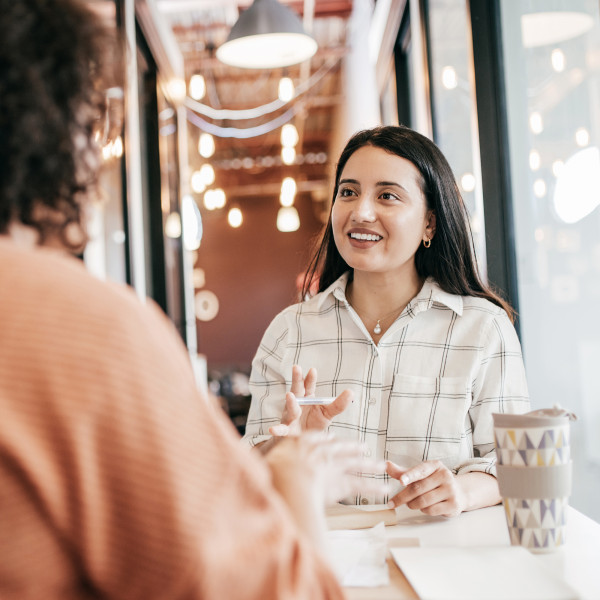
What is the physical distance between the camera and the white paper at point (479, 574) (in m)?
0.90

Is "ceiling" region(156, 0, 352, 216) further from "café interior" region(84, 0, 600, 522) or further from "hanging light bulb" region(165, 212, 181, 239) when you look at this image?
"hanging light bulb" region(165, 212, 181, 239)

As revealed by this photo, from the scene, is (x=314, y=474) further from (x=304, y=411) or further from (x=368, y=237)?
(x=368, y=237)

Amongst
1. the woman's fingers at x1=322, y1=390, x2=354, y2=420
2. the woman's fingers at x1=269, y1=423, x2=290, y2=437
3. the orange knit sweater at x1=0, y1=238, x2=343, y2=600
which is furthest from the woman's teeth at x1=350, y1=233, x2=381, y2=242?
the orange knit sweater at x1=0, y1=238, x2=343, y2=600

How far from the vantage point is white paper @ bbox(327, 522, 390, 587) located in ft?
3.24

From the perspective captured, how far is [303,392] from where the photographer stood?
157 cm

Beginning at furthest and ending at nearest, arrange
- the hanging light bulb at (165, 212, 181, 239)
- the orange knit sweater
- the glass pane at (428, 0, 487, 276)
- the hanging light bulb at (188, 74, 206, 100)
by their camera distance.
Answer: the hanging light bulb at (165, 212, 181, 239), the hanging light bulb at (188, 74, 206, 100), the glass pane at (428, 0, 487, 276), the orange knit sweater

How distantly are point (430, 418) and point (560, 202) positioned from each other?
2.47 feet

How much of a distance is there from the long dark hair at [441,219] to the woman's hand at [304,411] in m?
0.58

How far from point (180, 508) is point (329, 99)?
28.1ft

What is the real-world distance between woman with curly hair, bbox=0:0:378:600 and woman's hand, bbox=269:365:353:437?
28.2 inches

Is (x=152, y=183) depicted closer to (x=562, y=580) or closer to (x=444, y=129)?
(x=444, y=129)

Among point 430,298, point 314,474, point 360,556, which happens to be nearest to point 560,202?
point 430,298

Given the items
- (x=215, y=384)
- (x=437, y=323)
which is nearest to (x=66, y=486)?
(x=437, y=323)

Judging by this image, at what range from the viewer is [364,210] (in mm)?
1858
